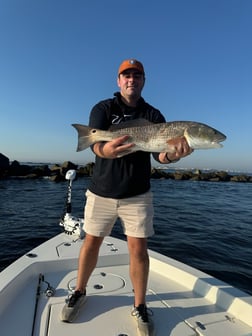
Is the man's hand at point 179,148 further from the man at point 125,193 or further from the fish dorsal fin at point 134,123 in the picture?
the fish dorsal fin at point 134,123

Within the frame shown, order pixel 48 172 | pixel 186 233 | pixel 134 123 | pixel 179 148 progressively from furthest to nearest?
pixel 48 172, pixel 186 233, pixel 134 123, pixel 179 148

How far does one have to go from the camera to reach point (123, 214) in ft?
11.4

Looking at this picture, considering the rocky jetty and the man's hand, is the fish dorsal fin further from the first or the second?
the rocky jetty

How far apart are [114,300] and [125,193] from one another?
1470mm

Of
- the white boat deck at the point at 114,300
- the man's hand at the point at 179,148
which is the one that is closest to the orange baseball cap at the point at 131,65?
the man's hand at the point at 179,148

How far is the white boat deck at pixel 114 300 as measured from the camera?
3.21 meters

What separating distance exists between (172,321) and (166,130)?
2.22 metres

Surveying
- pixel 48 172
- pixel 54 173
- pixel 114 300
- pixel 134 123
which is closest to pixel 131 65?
pixel 134 123

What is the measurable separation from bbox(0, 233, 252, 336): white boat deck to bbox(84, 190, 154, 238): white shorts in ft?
3.22

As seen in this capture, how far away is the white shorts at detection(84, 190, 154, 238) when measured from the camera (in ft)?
11.2

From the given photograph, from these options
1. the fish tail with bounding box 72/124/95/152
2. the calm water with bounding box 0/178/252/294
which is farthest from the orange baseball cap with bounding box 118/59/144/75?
the calm water with bounding box 0/178/252/294

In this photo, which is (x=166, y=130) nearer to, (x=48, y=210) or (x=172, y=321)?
(x=172, y=321)

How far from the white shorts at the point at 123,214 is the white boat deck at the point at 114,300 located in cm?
98

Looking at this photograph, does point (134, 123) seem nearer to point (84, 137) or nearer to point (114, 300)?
point (84, 137)
